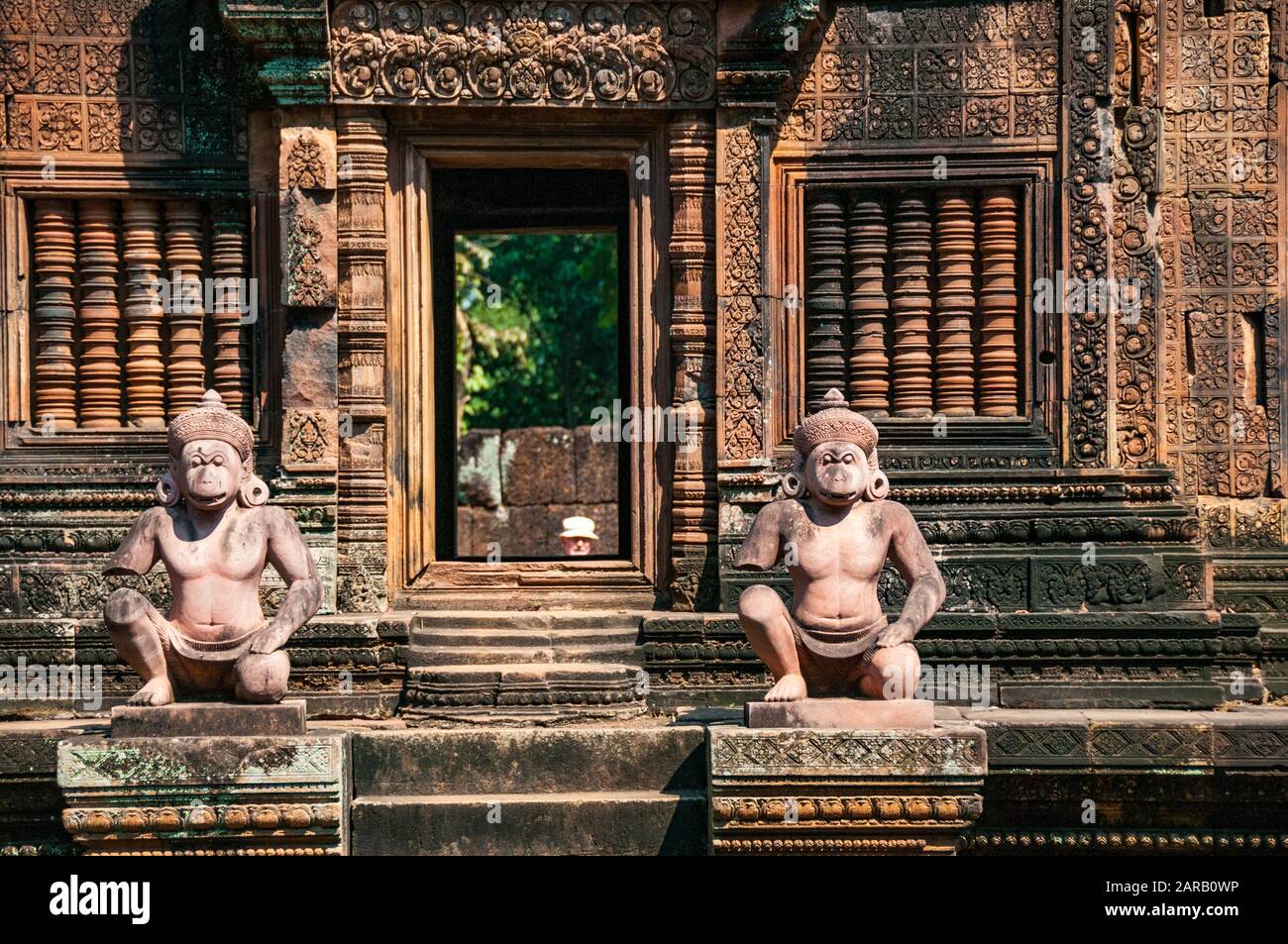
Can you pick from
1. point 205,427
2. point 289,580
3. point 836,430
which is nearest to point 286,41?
point 205,427

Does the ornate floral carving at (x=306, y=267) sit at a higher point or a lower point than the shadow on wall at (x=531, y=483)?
higher

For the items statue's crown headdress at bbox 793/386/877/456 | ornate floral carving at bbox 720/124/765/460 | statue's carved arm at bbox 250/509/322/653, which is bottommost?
statue's carved arm at bbox 250/509/322/653

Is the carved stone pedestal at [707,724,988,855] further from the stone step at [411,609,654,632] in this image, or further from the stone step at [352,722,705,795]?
the stone step at [411,609,654,632]

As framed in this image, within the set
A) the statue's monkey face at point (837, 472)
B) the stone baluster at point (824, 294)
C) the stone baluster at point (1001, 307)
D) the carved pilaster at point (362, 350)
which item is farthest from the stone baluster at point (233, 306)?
the stone baluster at point (1001, 307)

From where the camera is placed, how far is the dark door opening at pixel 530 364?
12711 millimetres

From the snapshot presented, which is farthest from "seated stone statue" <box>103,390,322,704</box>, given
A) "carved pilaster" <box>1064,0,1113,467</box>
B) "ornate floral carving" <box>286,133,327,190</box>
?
"carved pilaster" <box>1064,0,1113,467</box>

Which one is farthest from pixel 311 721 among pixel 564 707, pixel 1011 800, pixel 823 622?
pixel 1011 800

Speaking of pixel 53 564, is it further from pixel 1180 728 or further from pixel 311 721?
pixel 1180 728

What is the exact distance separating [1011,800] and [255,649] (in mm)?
3785

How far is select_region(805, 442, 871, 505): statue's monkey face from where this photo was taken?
325 inches

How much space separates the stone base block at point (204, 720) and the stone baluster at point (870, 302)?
4115 millimetres

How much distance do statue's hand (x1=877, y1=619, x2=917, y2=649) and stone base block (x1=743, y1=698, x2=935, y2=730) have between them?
0.85 ft

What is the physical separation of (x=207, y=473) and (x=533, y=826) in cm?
222

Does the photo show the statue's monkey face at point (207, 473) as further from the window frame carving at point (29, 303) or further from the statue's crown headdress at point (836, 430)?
the statue's crown headdress at point (836, 430)
